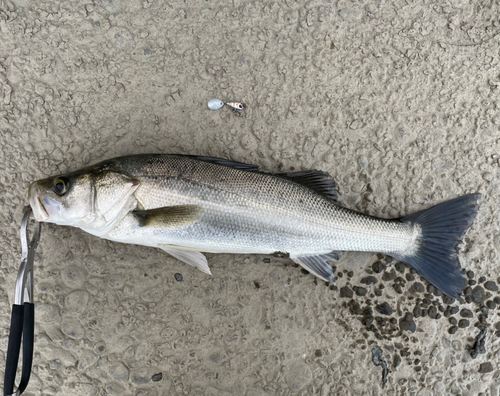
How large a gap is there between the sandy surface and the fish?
0.92 ft

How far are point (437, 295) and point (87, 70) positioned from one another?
3.24m

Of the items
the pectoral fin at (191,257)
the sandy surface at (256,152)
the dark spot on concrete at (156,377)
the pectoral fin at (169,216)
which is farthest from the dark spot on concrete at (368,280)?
the dark spot on concrete at (156,377)

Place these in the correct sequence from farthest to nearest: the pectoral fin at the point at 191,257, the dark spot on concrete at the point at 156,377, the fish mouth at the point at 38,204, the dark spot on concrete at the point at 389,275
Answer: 1. the dark spot on concrete at the point at 389,275
2. the dark spot on concrete at the point at 156,377
3. the pectoral fin at the point at 191,257
4. the fish mouth at the point at 38,204

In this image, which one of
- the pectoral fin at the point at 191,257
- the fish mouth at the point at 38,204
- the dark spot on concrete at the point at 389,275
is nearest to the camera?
the fish mouth at the point at 38,204

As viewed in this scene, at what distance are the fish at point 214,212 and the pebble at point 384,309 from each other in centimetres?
43

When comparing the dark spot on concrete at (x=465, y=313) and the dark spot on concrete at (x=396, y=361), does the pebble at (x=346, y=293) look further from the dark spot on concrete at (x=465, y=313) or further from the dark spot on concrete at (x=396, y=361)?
the dark spot on concrete at (x=465, y=313)

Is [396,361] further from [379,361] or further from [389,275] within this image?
[389,275]

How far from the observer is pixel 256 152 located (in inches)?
111

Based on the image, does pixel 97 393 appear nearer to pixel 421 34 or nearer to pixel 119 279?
pixel 119 279

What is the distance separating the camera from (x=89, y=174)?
2.34 metres

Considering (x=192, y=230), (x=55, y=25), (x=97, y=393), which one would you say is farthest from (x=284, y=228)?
(x=55, y=25)

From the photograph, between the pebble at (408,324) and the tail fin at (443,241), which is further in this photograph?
the pebble at (408,324)

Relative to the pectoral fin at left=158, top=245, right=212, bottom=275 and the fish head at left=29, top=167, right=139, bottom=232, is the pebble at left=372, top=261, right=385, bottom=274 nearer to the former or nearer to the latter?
the pectoral fin at left=158, top=245, right=212, bottom=275

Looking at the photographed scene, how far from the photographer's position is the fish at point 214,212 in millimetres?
2314
